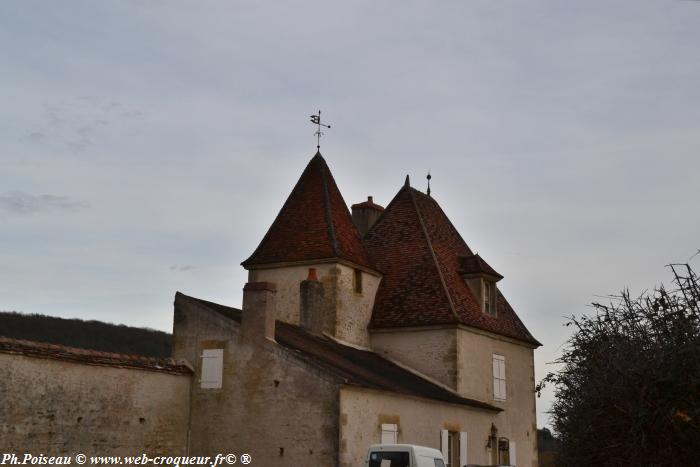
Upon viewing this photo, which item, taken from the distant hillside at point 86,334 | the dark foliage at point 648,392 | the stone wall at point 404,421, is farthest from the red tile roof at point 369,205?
the distant hillside at point 86,334

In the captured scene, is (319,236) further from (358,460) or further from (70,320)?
(70,320)

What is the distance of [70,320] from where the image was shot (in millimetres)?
68062

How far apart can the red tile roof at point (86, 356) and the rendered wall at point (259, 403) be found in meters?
0.70

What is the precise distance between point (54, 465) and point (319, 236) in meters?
12.8

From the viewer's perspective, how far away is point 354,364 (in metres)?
23.8

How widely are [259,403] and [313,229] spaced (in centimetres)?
908

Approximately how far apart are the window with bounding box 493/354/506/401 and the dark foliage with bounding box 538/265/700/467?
18199 millimetres

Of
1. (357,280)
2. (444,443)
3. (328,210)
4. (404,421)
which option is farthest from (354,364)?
(328,210)

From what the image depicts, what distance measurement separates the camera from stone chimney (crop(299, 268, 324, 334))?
26.9 metres

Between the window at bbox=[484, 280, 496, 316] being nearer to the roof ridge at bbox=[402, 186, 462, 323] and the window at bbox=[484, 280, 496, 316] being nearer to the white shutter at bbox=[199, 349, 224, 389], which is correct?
the roof ridge at bbox=[402, 186, 462, 323]

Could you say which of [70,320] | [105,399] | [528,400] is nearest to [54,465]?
[105,399]

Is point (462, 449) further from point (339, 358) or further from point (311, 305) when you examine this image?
point (311, 305)

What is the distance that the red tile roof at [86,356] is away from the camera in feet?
57.0

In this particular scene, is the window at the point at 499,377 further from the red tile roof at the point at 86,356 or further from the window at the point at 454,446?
the red tile roof at the point at 86,356
